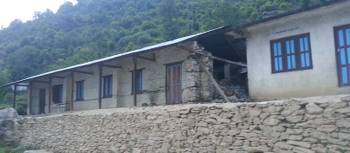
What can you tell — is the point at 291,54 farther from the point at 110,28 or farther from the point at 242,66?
the point at 110,28

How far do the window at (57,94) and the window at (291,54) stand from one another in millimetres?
15512

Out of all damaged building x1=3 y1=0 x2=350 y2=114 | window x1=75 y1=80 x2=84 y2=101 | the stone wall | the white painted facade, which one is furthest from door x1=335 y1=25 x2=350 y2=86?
Result: window x1=75 y1=80 x2=84 y2=101

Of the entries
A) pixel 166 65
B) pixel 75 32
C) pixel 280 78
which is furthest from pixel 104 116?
pixel 75 32

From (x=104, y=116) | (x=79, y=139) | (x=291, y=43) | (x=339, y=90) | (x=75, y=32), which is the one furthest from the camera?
(x=75, y=32)

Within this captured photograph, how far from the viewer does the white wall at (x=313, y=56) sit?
1116cm

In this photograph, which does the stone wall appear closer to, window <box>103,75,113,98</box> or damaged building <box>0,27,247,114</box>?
damaged building <box>0,27,247,114</box>

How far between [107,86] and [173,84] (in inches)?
215

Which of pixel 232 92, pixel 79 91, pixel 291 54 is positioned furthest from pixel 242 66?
pixel 79 91

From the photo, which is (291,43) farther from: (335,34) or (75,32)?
(75,32)

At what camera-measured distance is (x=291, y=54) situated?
39.9 ft

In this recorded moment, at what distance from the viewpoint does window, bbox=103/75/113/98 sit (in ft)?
64.9

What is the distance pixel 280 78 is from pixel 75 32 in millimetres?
41257

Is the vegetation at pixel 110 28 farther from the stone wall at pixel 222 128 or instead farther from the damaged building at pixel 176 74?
the stone wall at pixel 222 128

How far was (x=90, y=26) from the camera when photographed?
165ft
